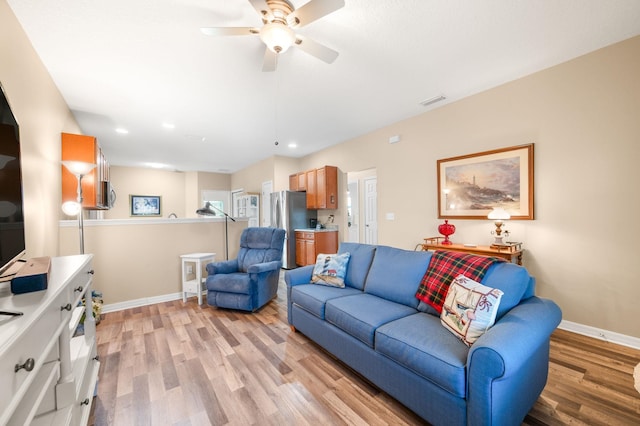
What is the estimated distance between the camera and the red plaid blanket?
70.9 inches

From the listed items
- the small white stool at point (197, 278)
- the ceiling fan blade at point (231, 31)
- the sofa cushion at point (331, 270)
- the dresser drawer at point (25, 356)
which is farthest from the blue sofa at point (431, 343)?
the ceiling fan blade at point (231, 31)

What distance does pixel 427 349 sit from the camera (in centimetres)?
145

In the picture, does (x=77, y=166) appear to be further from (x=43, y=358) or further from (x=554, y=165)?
(x=554, y=165)

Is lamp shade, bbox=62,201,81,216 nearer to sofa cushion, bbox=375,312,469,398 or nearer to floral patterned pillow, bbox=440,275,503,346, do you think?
sofa cushion, bbox=375,312,469,398

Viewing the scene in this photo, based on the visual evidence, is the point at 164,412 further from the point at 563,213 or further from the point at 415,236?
the point at 563,213

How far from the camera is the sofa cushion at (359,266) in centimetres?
255

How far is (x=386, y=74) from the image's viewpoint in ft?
9.04

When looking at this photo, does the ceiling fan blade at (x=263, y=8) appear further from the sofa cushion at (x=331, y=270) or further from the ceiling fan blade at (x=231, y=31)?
the sofa cushion at (x=331, y=270)

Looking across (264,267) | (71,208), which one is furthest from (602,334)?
(71,208)

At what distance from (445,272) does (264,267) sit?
2.07 metres

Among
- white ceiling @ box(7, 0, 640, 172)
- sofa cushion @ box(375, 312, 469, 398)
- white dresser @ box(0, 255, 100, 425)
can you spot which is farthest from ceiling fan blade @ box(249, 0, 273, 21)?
sofa cushion @ box(375, 312, 469, 398)

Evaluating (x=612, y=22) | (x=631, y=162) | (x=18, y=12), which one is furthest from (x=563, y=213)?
(x=18, y=12)

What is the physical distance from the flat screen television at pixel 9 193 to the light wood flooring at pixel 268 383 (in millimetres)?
1207

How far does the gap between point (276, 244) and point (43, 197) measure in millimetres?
2350
